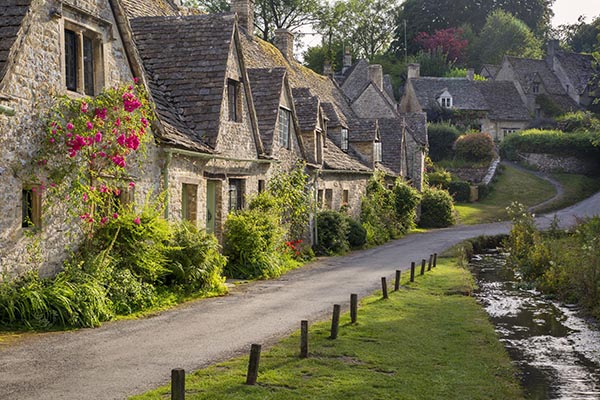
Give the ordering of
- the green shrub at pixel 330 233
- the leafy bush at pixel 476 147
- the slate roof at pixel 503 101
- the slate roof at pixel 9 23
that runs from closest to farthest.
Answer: the slate roof at pixel 9 23, the green shrub at pixel 330 233, the leafy bush at pixel 476 147, the slate roof at pixel 503 101

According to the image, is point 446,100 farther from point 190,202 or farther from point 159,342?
point 159,342

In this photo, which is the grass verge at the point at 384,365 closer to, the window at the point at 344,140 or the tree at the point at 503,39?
the window at the point at 344,140

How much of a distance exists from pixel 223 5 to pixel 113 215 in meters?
55.5

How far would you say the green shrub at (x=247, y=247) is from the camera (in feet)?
66.3

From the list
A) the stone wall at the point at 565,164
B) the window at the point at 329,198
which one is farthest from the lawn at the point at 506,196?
the window at the point at 329,198

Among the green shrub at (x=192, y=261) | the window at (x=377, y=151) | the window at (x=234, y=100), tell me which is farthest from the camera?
the window at (x=377, y=151)

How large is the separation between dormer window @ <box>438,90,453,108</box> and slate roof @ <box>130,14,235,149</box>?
5403 centimetres

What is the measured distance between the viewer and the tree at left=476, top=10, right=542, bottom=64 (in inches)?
3497

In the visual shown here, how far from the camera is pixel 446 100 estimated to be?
237 ft

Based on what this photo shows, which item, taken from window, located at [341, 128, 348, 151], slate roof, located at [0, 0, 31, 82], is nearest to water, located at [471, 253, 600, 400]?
slate roof, located at [0, 0, 31, 82]

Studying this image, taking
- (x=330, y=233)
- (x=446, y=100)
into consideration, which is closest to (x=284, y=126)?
(x=330, y=233)

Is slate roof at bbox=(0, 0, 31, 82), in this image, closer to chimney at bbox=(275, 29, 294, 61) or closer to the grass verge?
the grass verge

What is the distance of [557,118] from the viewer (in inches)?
2857

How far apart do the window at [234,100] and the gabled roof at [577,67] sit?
212 feet
